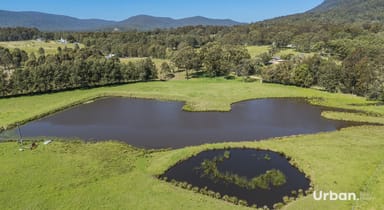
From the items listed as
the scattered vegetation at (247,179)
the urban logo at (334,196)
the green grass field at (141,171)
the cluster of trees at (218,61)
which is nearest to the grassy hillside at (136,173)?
the green grass field at (141,171)

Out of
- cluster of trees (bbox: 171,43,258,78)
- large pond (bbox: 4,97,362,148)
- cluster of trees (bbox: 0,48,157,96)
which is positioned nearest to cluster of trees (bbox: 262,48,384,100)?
cluster of trees (bbox: 171,43,258,78)

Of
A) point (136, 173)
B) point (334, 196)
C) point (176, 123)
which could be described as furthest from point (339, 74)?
point (136, 173)

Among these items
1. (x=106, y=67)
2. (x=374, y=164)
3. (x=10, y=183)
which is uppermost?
(x=106, y=67)

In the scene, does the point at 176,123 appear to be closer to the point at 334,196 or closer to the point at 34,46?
the point at 334,196

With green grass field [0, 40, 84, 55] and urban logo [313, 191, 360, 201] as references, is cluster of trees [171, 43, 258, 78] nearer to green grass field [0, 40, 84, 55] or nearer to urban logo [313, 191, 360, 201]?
urban logo [313, 191, 360, 201]

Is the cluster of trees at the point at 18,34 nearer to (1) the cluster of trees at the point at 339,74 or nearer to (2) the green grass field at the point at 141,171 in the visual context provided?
(2) the green grass field at the point at 141,171

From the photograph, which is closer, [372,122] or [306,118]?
[372,122]

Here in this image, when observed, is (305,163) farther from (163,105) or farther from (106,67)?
(106,67)

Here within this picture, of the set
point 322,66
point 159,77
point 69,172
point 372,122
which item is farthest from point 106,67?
point 372,122
